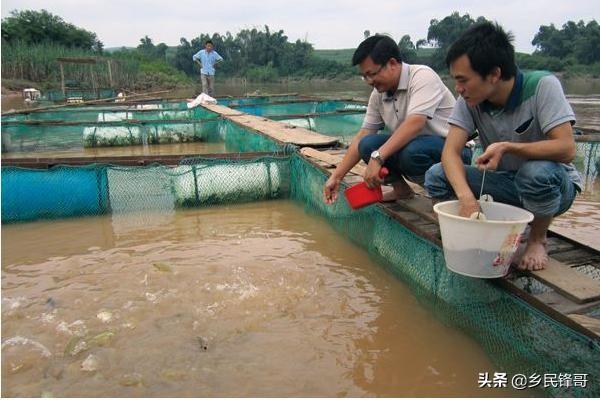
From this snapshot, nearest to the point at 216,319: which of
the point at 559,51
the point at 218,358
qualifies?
the point at 218,358

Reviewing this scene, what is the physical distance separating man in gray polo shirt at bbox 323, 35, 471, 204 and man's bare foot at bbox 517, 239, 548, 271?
0.94m

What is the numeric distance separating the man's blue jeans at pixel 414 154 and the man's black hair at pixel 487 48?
2.94 ft

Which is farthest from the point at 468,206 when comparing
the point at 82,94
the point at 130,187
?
the point at 82,94

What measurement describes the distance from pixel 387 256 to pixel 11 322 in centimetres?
228

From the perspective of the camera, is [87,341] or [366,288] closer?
[87,341]

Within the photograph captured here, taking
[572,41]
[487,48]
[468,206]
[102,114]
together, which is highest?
[572,41]

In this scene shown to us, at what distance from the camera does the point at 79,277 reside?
3137mm

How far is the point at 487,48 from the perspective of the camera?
191 cm

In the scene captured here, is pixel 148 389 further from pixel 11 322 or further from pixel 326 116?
pixel 326 116

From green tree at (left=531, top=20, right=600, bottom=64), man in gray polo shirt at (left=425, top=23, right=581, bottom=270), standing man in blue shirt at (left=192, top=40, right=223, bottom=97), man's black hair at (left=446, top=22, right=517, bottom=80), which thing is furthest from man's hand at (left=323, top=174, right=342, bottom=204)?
green tree at (left=531, top=20, right=600, bottom=64)

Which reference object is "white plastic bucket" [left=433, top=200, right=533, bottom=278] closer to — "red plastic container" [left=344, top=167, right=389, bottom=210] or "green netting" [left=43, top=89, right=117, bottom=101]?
"red plastic container" [left=344, top=167, right=389, bottom=210]

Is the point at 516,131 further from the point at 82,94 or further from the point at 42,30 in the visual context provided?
the point at 42,30

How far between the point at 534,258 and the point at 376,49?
146cm

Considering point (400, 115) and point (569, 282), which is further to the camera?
point (400, 115)
